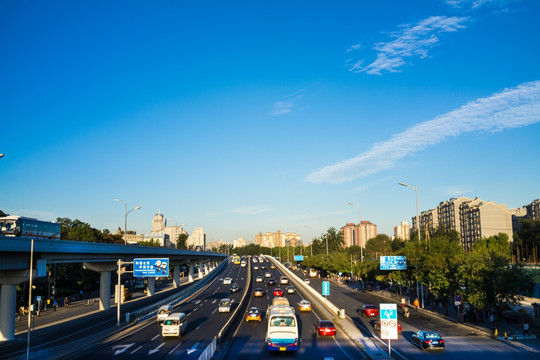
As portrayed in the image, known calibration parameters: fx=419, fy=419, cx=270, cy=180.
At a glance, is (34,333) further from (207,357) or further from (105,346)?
(207,357)

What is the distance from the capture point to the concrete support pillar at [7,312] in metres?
35.6

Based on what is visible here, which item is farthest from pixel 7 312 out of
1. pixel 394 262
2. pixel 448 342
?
pixel 394 262

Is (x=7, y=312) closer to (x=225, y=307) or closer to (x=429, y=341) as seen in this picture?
(x=225, y=307)

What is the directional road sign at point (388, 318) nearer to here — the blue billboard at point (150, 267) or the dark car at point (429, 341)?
the dark car at point (429, 341)

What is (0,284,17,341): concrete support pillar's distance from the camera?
35562 millimetres

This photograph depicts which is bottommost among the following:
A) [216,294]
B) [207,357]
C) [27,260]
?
[216,294]

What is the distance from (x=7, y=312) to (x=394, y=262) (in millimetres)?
41865

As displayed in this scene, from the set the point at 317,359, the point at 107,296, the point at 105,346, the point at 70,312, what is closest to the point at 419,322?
the point at 317,359

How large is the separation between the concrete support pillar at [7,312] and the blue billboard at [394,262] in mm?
39997

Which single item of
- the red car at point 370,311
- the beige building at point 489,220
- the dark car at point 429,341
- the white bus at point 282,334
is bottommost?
the red car at point 370,311

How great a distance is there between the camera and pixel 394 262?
5291 cm

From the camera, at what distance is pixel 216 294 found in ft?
251

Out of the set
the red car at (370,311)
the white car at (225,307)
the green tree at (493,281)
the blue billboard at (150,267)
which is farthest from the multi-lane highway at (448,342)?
the blue billboard at (150,267)

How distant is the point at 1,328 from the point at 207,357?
2290 centimetres
